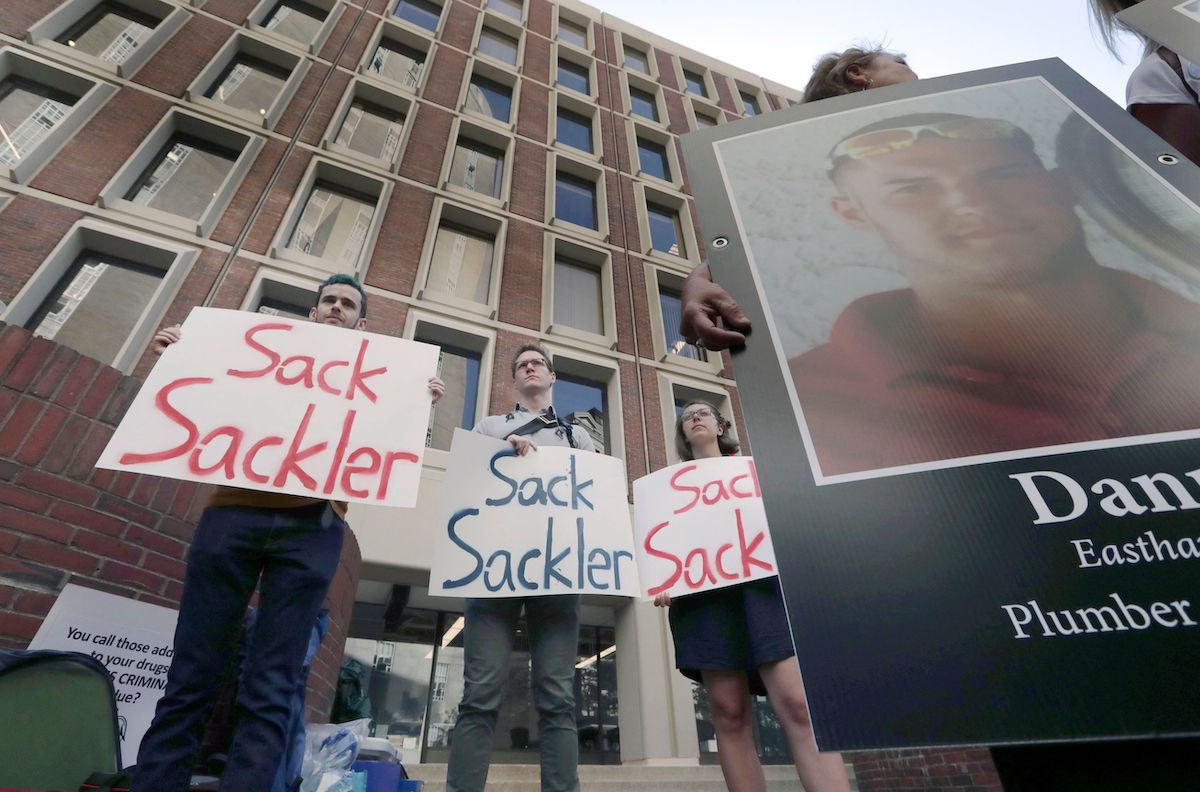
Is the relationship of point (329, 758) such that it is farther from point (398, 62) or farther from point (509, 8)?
point (509, 8)

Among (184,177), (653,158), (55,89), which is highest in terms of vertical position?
(653,158)

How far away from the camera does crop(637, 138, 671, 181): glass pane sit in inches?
490

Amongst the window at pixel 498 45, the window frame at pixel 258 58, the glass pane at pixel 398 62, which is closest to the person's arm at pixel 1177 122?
the window frame at pixel 258 58

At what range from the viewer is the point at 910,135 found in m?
0.93

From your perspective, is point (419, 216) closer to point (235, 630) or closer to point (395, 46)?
point (395, 46)

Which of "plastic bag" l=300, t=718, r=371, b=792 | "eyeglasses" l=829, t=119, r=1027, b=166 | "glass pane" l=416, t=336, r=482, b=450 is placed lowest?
"plastic bag" l=300, t=718, r=371, b=792

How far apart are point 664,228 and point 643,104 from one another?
400 centimetres

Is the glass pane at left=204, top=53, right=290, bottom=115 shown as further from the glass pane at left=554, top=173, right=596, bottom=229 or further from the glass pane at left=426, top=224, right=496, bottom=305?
the glass pane at left=554, top=173, right=596, bottom=229

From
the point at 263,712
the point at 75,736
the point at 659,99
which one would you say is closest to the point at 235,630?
the point at 263,712

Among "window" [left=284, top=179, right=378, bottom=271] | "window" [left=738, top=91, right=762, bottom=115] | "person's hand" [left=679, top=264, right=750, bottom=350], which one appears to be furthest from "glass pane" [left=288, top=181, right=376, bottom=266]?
"window" [left=738, top=91, right=762, bottom=115]

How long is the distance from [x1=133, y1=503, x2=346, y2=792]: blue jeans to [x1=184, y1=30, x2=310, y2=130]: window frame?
903cm

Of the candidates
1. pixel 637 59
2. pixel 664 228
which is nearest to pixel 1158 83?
pixel 664 228

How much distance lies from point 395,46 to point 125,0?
4144 millimetres

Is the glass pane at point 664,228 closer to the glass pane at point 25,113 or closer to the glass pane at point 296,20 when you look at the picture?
the glass pane at point 296,20
